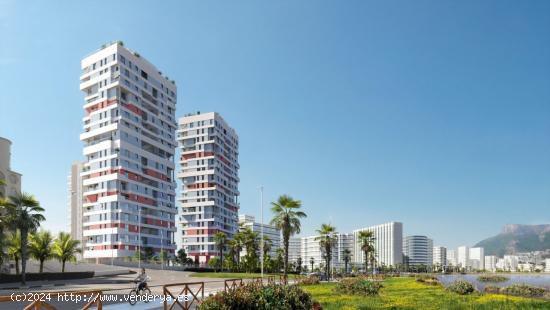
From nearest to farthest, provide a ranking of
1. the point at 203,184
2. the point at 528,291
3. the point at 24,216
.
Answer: the point at 528,291, the point at 24,216, the point at 203,184

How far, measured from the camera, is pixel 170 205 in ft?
357

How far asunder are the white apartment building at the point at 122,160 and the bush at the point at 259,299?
3052 inches

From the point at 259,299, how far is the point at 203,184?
11613 centimetres

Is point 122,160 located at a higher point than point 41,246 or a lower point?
higher

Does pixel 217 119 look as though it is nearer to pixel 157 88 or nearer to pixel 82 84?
pixel 157 88

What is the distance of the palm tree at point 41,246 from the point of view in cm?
5544

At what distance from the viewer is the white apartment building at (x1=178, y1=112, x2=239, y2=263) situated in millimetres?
126375

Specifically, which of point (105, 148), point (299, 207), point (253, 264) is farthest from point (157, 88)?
point (299, 207)

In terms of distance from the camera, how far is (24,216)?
45.3 metres

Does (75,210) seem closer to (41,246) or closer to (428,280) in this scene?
(41,246)

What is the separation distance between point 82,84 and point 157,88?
17441mm

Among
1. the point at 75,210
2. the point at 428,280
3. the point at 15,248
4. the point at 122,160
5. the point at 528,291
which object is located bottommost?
the point at 428,280

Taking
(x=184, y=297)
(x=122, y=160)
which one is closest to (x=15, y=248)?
(x=122, y=160)

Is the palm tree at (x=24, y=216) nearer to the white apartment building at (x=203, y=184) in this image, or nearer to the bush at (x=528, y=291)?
the bush at (x=528, y=291)
